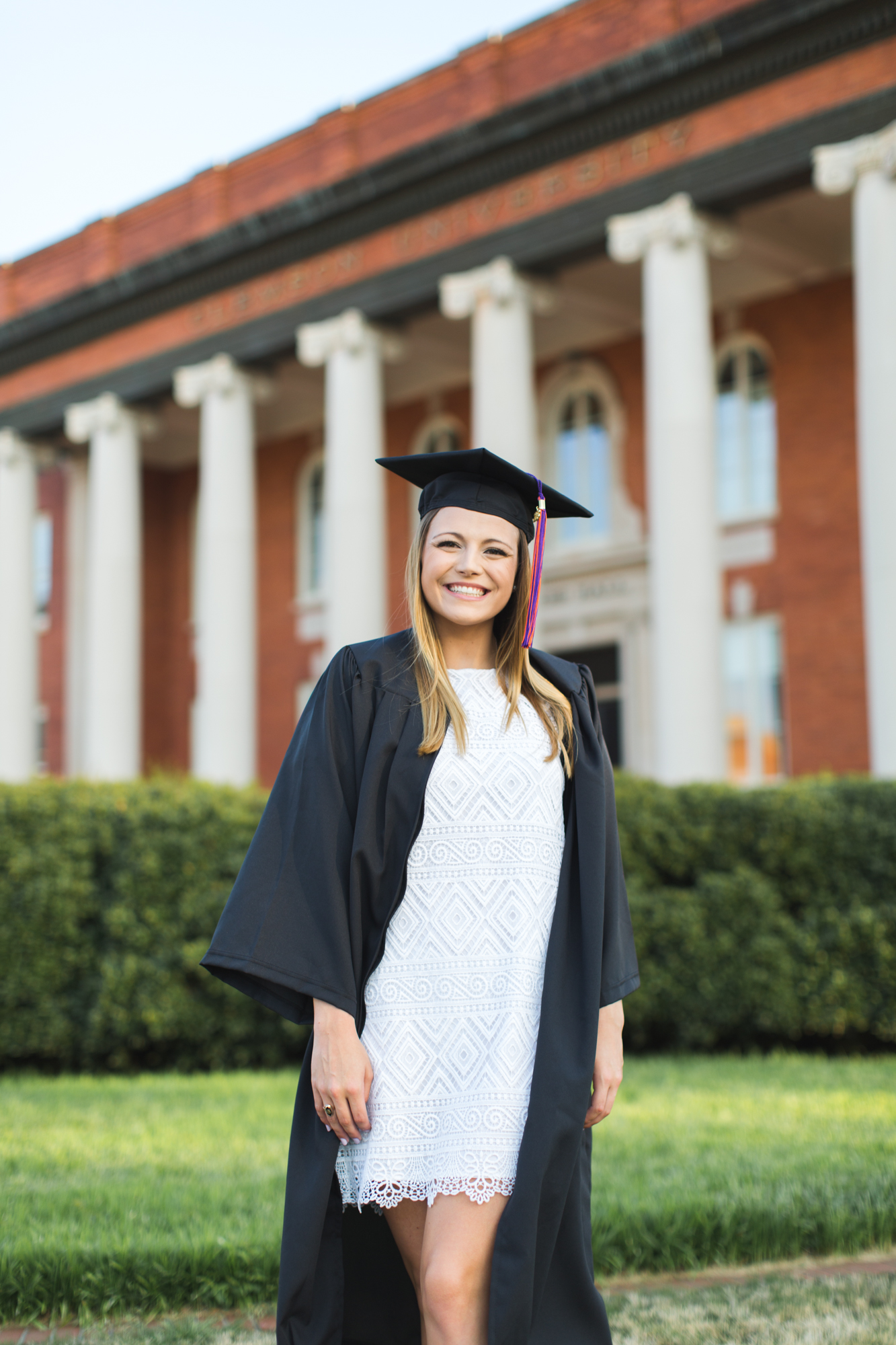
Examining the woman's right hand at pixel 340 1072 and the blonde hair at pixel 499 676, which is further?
the blonde hair at pixel 499 676

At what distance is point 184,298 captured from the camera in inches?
855

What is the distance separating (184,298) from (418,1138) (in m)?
20.6

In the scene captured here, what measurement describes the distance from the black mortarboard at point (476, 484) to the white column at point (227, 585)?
16661mm

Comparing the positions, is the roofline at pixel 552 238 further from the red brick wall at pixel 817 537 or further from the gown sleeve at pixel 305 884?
the gown sleeve at pixel 305 884

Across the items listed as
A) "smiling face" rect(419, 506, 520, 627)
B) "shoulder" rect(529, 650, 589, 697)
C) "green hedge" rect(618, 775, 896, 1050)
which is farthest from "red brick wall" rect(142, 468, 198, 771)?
"smiling face" rect(419, 506, 520, 627)

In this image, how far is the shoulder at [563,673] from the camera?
10.6 ft

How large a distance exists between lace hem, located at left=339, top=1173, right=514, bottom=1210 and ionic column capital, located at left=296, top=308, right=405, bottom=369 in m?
17.5

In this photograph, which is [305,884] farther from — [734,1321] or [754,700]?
[754,700]

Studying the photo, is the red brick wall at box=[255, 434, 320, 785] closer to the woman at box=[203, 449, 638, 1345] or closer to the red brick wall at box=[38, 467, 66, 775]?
the red brick wall at box=[38, 467, 66, 775]

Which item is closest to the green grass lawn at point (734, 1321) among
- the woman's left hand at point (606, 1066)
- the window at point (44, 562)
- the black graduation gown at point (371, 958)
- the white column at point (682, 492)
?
the black graduation gown at point (371, 958)

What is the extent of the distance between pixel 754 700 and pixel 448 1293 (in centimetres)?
1703

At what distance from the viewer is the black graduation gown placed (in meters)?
2.73

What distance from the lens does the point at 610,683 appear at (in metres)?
21.1

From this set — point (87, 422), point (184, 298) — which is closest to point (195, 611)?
point (87, 422)
